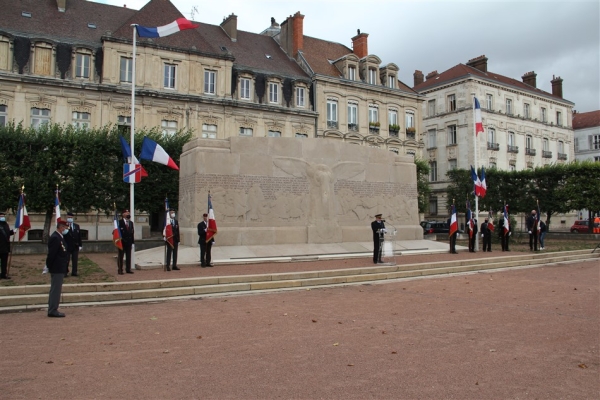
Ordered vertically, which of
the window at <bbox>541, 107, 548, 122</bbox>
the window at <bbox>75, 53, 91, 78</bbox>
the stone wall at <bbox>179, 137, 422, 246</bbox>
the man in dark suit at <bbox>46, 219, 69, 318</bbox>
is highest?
the window at <bbox>541, 107, 548, 122</bbox>

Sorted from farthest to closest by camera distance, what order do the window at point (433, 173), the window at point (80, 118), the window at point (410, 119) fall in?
the window at point (433, 173)
the window at point (410, 119)
the window at point (80, 118)

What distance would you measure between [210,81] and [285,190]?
22.0m

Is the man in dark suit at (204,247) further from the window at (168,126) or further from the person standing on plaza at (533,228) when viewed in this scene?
the window at (168,126)

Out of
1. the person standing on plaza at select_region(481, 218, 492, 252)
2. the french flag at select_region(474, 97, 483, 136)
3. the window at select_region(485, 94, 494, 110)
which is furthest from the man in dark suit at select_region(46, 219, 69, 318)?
the window at select_region(485, 94, 494, 110)

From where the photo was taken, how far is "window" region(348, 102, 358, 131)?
44625 mm

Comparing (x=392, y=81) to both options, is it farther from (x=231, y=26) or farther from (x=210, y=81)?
(x=210, y=81)

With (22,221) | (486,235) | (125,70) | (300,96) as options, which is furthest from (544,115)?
(22,221)

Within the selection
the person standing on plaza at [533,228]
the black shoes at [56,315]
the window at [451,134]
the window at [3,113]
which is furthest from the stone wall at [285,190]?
the window at [451,134]

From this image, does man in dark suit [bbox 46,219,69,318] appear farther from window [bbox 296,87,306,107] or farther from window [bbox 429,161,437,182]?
window [bbox 429,161,437,182]

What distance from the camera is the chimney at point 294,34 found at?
4581cm

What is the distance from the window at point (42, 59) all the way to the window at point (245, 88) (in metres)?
13.7

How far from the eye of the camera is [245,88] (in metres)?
40.0

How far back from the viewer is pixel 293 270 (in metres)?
14.2

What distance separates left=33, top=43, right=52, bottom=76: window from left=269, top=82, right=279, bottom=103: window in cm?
1643
